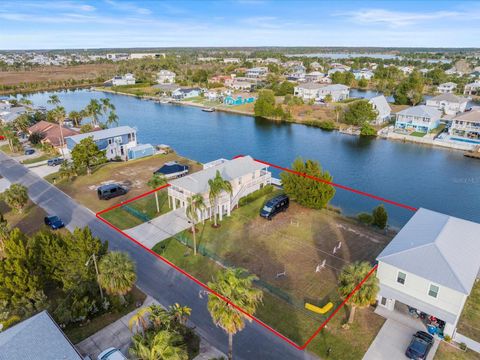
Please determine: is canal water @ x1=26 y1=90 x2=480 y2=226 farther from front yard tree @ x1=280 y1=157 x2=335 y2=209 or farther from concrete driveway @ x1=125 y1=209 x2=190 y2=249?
concrete driveway @ x1=125 y1=209 x2=190 y2=249

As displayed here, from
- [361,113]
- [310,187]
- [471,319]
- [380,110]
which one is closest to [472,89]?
[380,110]

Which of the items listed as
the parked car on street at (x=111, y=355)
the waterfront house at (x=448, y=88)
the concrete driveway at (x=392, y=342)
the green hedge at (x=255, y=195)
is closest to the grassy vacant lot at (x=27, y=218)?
the parked car on street at (x=111, y=355)

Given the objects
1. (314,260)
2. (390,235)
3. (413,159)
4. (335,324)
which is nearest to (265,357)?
(335,324)

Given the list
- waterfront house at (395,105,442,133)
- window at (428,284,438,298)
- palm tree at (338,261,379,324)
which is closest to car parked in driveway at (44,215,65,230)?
A: palm tree at (338,261,379,324)

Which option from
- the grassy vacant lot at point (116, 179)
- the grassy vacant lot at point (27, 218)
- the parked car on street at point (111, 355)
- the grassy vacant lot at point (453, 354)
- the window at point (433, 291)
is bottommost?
the grassy vacant lot at point (453, 354)

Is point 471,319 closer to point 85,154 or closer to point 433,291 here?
point 433,291

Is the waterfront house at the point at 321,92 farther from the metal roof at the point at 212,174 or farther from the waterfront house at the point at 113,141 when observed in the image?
the metal roof at the point at 212,174

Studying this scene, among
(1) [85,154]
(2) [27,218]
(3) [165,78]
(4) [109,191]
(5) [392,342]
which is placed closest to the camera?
(5) [392,342]
